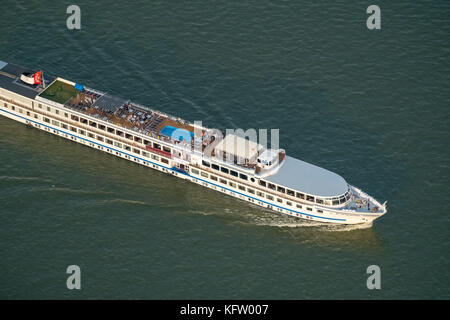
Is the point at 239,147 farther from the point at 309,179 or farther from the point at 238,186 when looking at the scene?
the point at 309,179

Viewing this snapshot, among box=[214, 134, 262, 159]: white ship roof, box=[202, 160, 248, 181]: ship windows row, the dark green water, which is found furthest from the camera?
box=[214, 134, 262, 159]: white ship roof

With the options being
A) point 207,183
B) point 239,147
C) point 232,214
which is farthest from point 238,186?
point 239,147

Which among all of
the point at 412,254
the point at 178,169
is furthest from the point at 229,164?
the point at 412,254

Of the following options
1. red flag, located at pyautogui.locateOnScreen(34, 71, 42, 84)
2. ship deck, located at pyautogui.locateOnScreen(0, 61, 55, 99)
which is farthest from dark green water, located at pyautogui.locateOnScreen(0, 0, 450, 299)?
red flag, located at pyautogui.locateOnScreen(34, 71, 42, 84)

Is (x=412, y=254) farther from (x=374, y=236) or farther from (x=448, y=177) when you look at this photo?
(x=448, y=177)

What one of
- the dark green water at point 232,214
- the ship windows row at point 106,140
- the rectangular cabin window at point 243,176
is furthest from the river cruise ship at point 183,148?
the dark green water at point 232,214

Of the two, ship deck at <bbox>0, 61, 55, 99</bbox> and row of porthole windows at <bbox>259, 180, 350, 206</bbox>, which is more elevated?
ship deck at <bbox>0, 61, 55, 99</bbox>

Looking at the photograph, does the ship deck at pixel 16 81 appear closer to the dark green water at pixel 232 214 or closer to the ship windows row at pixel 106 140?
the ship windows row at pixel 106 140

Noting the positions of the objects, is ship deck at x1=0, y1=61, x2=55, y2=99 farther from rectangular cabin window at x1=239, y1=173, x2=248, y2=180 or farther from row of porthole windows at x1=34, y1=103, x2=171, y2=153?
rectangular cabin window at x1=239, y1=173, x2=248, y2=180
